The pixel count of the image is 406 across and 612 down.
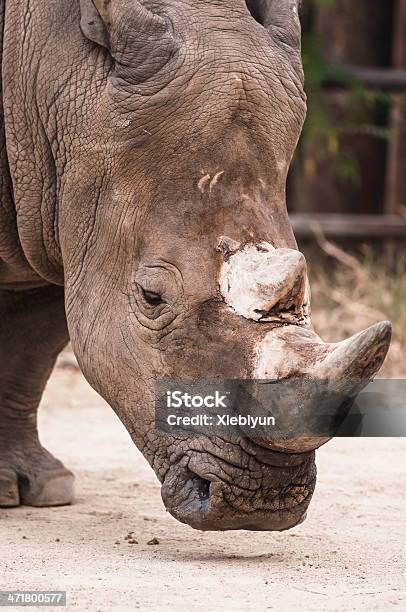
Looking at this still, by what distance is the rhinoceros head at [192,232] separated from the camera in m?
3.95

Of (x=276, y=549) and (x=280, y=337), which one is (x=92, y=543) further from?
(x=280, y=337)

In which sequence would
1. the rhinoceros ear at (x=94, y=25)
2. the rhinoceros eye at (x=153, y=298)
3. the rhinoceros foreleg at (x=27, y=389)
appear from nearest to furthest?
the rhinoceros eye at (x=153, y=298)
the rhinoceros ear at (x=94, y=25)
the rhinoceros foreleg at (x=27, y=389)

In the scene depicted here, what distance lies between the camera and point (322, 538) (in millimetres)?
4625

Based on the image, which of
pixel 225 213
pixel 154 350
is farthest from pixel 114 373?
pixel 225 213

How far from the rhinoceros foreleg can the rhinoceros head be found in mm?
955

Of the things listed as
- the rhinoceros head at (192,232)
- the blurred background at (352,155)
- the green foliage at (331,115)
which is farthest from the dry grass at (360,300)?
the rhinoceros head at (192,232)

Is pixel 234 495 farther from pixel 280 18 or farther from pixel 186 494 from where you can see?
pixel 280 18

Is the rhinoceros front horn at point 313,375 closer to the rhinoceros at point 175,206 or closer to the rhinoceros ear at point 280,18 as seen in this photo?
the rhinoceros at point 175,206

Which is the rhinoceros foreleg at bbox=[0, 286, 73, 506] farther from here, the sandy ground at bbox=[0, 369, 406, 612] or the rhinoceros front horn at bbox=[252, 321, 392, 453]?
the rhinoceros front horn at bbox=[252, 321, 392, 453]

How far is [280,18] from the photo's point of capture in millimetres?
4402

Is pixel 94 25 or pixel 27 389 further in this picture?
pixel 27 389

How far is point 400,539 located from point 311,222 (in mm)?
5663

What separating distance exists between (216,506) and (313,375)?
1.70ft

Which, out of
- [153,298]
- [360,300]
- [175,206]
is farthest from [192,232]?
[360,300]
